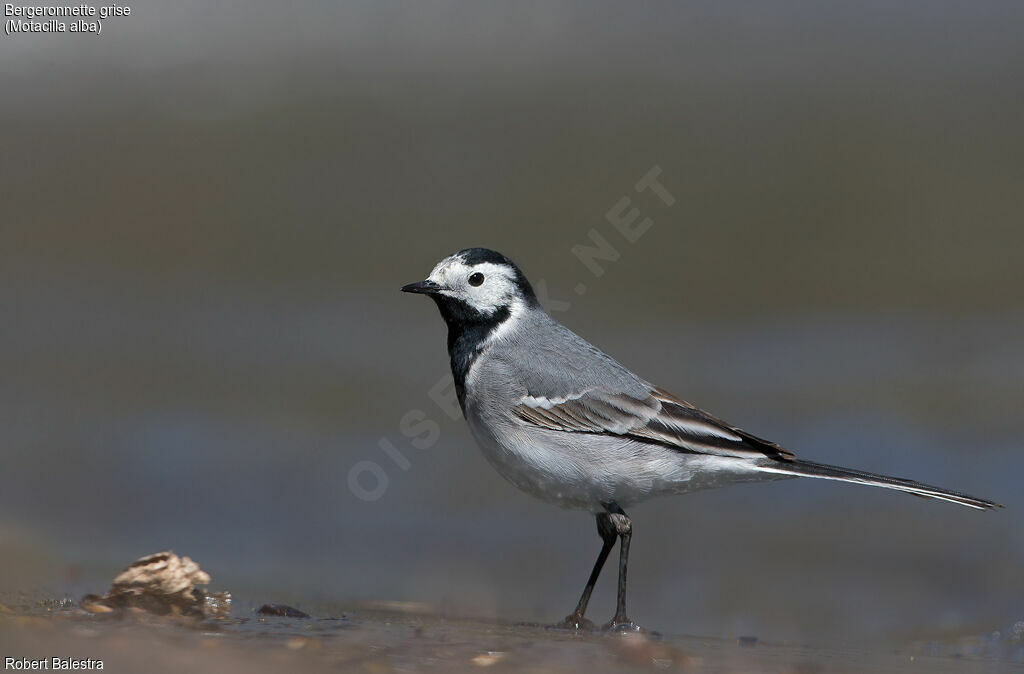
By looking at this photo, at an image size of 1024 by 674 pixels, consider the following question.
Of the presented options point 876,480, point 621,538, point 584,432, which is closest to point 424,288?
point 584,432

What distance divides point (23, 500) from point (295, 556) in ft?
9.78

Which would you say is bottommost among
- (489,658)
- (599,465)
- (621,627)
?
(489,658)

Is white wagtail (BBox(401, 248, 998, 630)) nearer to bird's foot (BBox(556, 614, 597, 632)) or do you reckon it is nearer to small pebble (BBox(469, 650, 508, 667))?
bird's foot (BBox(556, 614, 597, 632))

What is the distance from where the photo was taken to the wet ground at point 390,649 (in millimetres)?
5000

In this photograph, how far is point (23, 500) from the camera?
10836 millimetres

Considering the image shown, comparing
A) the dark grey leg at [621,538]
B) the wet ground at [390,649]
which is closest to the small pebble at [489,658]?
the wet ground at [390,649]

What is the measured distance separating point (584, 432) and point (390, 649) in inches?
71.4

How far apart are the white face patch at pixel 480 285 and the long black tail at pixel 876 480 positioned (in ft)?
6.06

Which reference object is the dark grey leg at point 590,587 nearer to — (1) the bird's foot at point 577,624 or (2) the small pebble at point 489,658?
(1) the bird's foot at point 577,624

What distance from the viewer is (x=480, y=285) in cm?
708

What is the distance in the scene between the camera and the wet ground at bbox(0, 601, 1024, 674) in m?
5.00

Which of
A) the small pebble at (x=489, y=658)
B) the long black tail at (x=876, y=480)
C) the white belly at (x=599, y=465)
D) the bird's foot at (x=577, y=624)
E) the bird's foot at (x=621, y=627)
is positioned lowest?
the small pebble at (x=489, y=658)

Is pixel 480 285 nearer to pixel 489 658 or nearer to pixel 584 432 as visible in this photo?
pixel 584 432

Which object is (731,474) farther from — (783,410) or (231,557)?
(783,410)
